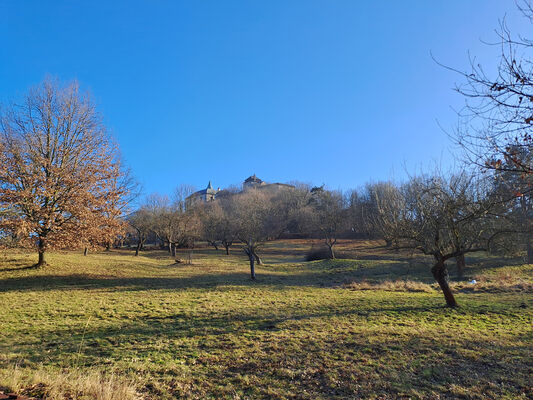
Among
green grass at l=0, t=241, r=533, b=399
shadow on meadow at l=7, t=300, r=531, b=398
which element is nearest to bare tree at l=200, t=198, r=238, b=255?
green grass at l=0, t=241, r=533, b=399

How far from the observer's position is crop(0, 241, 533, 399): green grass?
13.9ft

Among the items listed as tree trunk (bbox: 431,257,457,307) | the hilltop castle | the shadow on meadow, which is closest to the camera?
the shadow on meadow

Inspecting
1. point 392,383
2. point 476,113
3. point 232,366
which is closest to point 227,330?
point 232,366

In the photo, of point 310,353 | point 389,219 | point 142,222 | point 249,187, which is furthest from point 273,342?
point 249,187

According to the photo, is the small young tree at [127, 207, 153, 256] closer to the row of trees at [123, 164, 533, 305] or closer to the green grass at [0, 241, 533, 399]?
the row of trees at [123, 164, 533, 305]

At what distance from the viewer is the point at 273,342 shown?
6.12 meters

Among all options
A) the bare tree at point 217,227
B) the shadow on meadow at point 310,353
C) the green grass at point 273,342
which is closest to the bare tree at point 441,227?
the green grass at point 273,342

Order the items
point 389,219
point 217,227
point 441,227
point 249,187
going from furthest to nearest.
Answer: point 249,187 → point 217,227 → point 389,219 → point 441,227

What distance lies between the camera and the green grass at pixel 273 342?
4.22m

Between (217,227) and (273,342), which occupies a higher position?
(217,227)

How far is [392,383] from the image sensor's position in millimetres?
4262

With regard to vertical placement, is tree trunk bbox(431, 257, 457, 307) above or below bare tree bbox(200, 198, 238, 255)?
below

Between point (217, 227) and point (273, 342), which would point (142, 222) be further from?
point (273, 342)

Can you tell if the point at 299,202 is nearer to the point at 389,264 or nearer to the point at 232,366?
the point at 389,264
